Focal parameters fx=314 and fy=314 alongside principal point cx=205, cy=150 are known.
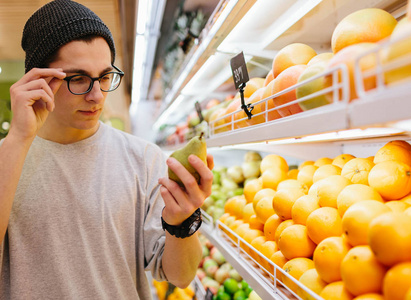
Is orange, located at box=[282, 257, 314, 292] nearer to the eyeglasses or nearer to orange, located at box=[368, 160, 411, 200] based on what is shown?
orange, located at box=[368, 160, 411, 200]

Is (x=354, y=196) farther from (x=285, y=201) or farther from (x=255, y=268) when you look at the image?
(x=255, y=268)

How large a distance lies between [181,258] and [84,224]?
0.41 metres

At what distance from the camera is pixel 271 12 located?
1.28m

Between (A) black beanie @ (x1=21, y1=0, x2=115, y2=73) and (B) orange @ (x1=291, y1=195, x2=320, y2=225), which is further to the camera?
(A) black beanie @ (x1=21, y1=0, x2=115, y2=73)

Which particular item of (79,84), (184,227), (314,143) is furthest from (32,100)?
(314,143)

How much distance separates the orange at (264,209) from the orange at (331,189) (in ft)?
0.94

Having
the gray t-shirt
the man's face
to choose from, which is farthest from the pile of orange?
the man's face

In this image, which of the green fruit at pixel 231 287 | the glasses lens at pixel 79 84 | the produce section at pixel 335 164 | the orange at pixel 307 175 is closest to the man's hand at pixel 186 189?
the produce section at pixel 335 164

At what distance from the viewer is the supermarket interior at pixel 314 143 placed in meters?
0.55

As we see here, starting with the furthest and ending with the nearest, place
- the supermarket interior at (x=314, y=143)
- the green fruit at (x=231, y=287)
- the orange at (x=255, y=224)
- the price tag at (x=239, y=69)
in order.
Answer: the green fruit at (x=231, y=287) < the orange at (x=255, y=224) < the price tag at (x=239, y=69) < the supermarket interior at (x=314, y=143)

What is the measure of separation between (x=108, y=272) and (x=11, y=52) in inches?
183

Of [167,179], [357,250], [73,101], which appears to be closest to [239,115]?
[167,179]

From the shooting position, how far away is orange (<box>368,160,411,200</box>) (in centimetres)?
78

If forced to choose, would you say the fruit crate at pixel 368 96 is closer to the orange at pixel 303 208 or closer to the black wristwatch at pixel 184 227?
the orange at pixel 303 208
